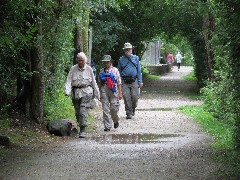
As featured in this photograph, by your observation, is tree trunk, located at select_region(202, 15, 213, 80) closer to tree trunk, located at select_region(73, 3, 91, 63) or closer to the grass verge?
the grass verge

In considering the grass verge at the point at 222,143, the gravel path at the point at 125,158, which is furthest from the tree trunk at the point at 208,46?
the gravel path at the point at 125,158

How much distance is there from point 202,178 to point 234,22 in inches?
96.9

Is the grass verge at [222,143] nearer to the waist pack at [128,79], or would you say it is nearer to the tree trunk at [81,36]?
the waist pack at [128,79]

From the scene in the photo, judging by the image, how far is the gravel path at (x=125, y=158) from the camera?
7750 mm

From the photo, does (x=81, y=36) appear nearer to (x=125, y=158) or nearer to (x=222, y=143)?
(x=222, y=143)

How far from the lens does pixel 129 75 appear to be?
16172 millimetres

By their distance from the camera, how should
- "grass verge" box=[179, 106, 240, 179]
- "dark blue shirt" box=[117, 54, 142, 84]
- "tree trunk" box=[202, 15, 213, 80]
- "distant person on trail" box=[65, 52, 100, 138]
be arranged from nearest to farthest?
"grass verge" box=[179, 106, 240, 179] → "distant person on trail" box=[65, 52, 100, 138] → "dark blue shirt" box=[117, 54, 142, 84] → "tree trunk" box=[202, 15, 213, 80]

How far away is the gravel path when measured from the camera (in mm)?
7750

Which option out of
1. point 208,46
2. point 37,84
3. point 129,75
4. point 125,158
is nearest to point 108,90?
point 37,84

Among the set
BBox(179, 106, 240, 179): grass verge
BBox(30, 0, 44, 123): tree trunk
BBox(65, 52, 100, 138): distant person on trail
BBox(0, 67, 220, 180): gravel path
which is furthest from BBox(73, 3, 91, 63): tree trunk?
BBox(0, 67, 220, 180): gravel path

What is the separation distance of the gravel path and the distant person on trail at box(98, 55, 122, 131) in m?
0.39

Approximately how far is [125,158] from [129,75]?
23.9 feet

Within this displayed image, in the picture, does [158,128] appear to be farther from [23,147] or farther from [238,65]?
[238,65]

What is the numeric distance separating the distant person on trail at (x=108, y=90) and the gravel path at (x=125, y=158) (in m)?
0.39
